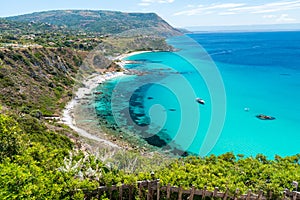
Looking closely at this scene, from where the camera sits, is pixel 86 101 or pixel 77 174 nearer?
pixel 77 174

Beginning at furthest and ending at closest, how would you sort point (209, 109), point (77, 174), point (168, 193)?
point (209, 109), point (77, 174), point (168, 193)

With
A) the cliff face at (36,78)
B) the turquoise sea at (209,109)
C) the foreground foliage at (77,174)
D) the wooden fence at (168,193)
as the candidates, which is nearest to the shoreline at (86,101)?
the cliff face at (36,78)

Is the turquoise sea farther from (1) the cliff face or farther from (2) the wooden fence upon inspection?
(2) the wooden fence

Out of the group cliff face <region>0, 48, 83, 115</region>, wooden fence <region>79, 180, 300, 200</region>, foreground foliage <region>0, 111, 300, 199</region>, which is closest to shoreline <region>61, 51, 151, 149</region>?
cliff face <region>0, 48, 83, 115</region>

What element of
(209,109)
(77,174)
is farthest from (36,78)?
(77,174)

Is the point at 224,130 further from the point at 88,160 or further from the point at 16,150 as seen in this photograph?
the point at 16,150

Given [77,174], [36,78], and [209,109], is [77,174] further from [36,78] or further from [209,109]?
[36,78]

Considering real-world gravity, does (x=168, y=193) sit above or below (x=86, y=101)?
above
